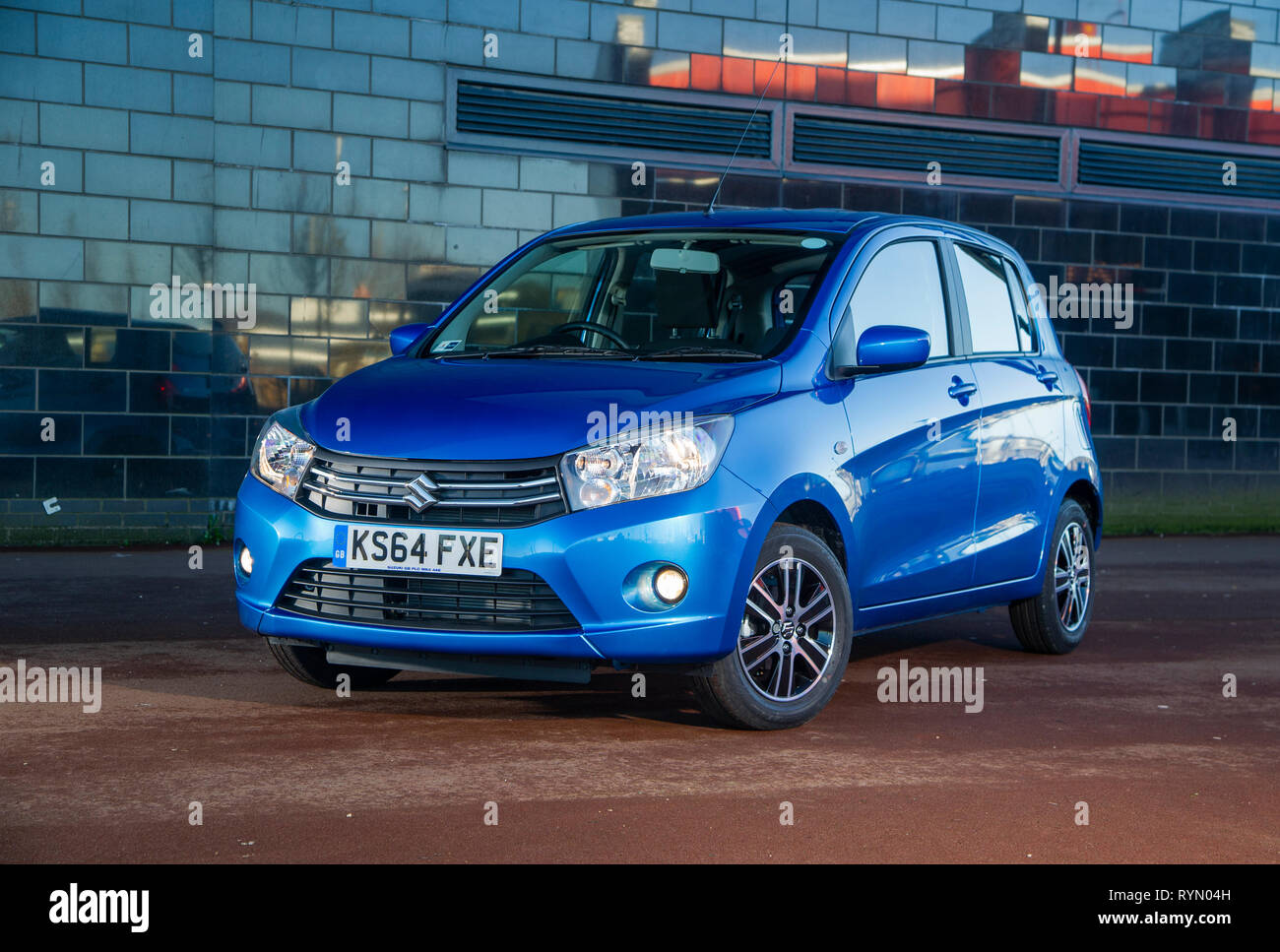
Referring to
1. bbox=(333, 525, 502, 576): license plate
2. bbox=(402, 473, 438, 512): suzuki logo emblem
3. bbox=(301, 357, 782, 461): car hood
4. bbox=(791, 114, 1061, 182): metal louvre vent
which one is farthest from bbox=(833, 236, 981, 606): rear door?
bbox=(791, 114, 1061, 182): metal louvre vent

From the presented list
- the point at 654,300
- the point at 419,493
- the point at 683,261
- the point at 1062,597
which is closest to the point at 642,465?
the point at 419,493

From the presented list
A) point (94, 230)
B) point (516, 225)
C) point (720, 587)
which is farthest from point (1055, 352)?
point (94, 230)

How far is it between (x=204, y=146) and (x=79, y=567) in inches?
134

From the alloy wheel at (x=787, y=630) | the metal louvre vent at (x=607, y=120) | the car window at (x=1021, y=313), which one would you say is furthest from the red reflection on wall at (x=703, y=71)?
the alloy wheel at (x=787, y=630)

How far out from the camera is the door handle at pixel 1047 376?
762 centimetres

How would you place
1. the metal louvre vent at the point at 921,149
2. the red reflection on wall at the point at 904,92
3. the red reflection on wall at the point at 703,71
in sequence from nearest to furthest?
the red reflection on wall at the point at 703,71, the metal louvre vent at the point at 921,149, the red reflection on wall at the point at 904,92

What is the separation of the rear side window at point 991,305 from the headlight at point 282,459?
2974 mm

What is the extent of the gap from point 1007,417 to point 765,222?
4.45 feet

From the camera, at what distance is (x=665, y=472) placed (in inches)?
208

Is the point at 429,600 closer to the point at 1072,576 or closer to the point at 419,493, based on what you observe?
the point at 419,493

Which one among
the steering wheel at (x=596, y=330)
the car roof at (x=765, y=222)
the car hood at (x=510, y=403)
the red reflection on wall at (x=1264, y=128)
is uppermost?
the red reflection on wall at (x=1264, y=128)

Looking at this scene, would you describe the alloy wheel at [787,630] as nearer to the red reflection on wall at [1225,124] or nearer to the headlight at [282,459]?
the headlight at [282,459]

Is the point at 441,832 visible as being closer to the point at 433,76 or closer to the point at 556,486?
the point at 556,486

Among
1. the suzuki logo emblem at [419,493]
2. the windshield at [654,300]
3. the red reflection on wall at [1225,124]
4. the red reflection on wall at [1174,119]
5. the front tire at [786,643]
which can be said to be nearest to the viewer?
the suzuki logo emblem at [419,493]
